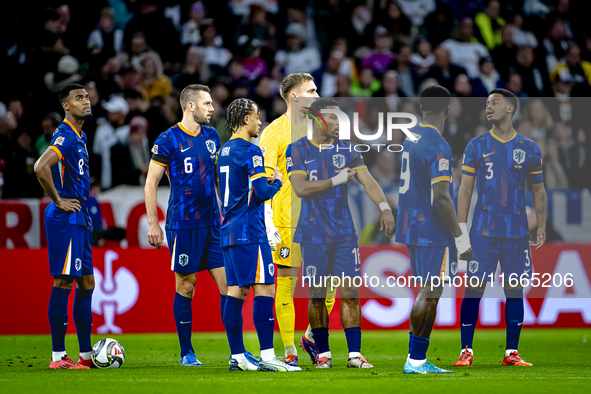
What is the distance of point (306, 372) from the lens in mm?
6230

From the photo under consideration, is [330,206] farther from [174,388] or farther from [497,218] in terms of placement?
[174,388]

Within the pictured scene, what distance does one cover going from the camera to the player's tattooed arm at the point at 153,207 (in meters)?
6.65

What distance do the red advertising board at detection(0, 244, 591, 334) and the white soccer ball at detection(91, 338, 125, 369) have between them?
8.70ft

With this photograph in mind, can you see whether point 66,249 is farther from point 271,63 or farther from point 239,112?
point 271,63

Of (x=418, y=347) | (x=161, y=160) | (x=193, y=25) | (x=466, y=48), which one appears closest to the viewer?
(x=418, y=347)

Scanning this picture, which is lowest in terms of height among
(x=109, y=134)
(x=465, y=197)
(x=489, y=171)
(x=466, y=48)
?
(x=465, y=197)

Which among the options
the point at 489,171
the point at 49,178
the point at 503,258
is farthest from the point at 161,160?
the point at 503,258

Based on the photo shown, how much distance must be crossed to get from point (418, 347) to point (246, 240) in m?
1.58

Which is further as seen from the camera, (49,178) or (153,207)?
(153,207)

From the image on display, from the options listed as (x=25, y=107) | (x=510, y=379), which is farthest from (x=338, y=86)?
(x=510, y=379)

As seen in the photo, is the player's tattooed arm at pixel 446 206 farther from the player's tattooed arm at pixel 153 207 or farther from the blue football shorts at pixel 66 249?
the blue football shorts at pixel 66 249

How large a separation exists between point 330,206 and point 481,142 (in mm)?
1610

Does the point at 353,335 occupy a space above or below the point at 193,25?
below

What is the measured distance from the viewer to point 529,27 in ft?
49.6
